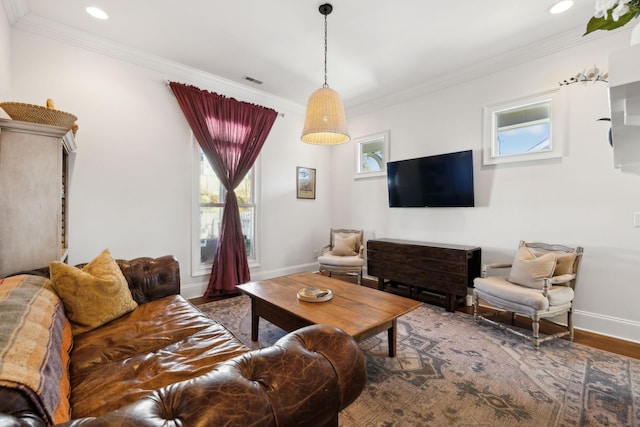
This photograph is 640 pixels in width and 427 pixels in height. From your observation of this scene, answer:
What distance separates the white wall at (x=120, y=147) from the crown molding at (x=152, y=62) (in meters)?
0.02

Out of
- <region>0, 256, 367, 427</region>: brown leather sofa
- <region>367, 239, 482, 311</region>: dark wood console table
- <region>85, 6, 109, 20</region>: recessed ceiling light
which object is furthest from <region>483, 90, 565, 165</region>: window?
<region>85, 6, 109, 20</region>: recessed ceiling light

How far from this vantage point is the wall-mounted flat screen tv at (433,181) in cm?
353

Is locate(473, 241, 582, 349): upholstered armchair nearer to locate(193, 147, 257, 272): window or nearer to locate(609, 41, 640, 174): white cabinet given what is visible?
locate(609, 41, 640, 174): white cabinet

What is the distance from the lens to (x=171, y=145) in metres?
3.54

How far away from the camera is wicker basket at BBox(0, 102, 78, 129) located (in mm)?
1927

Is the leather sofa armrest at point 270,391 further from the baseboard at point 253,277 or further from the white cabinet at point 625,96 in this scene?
the baseboard at point 253,277

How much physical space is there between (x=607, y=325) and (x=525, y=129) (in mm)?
2105

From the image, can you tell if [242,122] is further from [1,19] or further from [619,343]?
[619,343]

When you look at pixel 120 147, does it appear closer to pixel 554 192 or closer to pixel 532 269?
pixel 532 269

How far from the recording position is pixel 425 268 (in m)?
3.46

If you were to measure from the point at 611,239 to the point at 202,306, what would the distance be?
14.1 ft

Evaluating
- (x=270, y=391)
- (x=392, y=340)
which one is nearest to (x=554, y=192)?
(x=392, y=340)

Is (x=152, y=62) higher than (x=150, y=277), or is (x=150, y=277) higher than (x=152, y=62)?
(x=152, y=62)

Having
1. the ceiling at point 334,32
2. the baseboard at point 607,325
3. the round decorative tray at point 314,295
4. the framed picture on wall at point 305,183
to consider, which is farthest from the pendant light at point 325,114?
the baseboard at point 607,325
